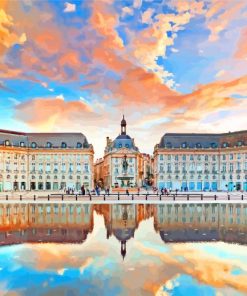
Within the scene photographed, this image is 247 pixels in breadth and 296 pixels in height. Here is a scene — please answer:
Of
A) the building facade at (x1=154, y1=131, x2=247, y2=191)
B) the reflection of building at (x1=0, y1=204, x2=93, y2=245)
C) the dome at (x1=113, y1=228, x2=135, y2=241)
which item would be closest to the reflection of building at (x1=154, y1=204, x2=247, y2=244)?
the dome at (x1=113, y1=228, x2=135, y2=241)

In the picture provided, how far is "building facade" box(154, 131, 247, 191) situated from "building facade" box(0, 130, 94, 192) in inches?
943

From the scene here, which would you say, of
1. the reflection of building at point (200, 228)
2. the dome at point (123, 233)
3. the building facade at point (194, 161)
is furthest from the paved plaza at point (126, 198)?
the building facade at point (194, 161)

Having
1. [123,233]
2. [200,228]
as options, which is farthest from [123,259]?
[200,228]

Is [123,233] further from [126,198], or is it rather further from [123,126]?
[123,126]

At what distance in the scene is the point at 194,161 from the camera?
123312 mm

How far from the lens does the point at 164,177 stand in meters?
124

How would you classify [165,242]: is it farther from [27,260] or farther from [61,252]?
[27,260]

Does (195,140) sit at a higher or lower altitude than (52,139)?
lower

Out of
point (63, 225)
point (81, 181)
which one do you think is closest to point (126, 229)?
point (63, 225)

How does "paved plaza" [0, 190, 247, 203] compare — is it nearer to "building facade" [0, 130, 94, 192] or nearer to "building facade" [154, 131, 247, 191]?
"building facade" [0, 130, 94, 192]

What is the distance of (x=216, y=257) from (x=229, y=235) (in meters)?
5.59

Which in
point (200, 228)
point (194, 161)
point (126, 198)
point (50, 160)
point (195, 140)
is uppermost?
point (195, 140)

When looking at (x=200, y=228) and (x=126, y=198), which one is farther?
(x=126, y=198)

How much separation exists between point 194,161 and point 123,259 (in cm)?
11019
